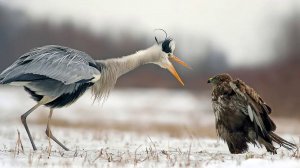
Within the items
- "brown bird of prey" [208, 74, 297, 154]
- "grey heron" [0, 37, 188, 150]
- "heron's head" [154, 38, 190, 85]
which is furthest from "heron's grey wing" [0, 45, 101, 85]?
"brown bird of prey" [208, 74, 297, 154]

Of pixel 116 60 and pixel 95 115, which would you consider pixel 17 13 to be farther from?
pixel 116 60

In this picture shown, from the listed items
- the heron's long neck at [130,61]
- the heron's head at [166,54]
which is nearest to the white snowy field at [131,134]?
the heron's long neck at [130,61]

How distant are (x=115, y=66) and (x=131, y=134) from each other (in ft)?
14.3

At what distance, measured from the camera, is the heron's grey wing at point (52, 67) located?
286 inches

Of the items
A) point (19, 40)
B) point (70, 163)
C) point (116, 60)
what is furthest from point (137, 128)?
point (19, 40)

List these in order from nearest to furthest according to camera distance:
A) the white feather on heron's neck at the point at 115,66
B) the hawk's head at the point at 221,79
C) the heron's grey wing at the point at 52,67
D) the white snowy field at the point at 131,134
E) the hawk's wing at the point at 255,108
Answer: the white snowy field at the point at 131,134
the hawk's wing at the point at 255,108
the heron's grey wing at the point at 52,67
the hawk's head at the point at 221,79
the white feather on heron's neck at the point at 115,66

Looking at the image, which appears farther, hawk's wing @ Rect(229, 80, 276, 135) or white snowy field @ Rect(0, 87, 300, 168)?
hawk's wing @ Rect(229, 80, 276, 135)

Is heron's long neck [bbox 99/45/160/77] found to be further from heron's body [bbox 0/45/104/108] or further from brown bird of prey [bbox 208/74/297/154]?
brown bird of prey [bbox 208/74/297/154]

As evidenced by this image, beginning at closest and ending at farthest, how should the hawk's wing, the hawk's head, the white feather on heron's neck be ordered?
the hawk's wing < the hawk's head < the white feather on heron's neck

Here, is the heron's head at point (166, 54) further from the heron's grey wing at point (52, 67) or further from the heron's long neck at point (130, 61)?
the heron's grey wing at point (52, 67)

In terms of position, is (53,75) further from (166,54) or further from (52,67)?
(166,54)

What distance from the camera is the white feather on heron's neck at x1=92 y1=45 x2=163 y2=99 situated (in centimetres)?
834

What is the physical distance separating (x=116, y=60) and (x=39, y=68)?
1496 millimetres

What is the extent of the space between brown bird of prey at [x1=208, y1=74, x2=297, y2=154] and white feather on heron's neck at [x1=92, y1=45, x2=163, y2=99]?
1.73 meters
